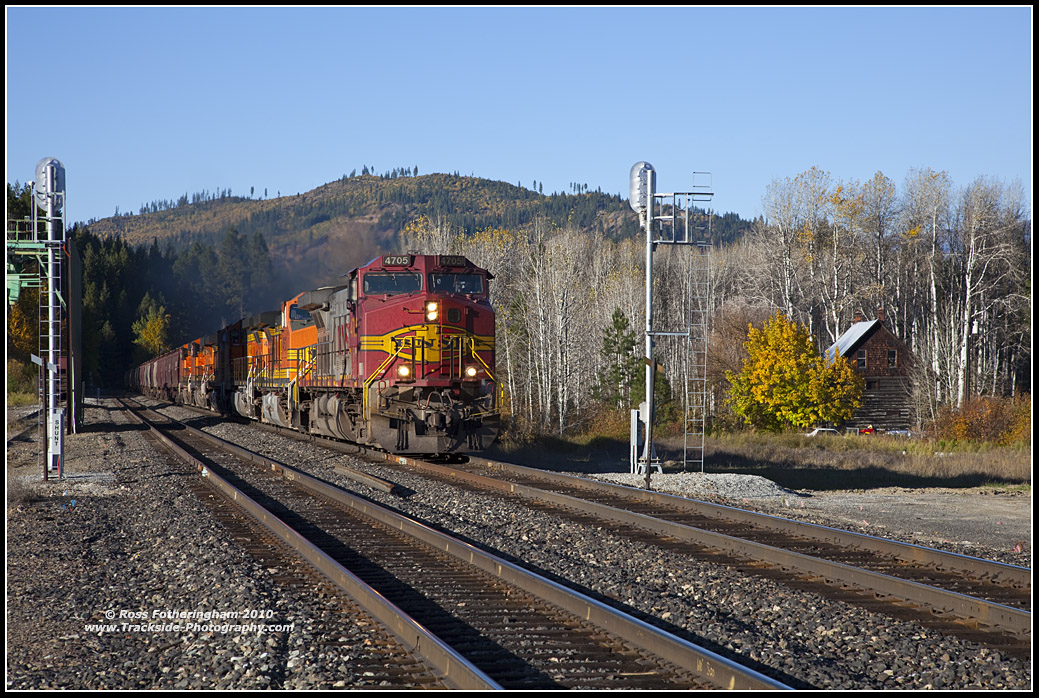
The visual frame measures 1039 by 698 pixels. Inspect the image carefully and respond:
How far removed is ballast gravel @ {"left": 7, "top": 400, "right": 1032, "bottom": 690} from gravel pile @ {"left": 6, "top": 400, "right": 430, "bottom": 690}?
2 cm

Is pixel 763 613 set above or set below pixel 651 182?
below

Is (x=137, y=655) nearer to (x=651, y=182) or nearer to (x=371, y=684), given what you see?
(x=371, y=684)

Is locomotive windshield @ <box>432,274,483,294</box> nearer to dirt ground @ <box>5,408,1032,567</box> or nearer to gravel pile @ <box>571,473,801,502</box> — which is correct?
dirt ground @ <box>5,408,1032,567</box>

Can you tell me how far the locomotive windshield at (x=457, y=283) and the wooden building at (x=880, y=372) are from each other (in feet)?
110

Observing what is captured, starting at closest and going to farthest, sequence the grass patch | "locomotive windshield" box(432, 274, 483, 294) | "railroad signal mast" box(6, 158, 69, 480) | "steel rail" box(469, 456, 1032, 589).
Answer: "steel rail" box(469, 456, 1032, 589) → "railroad signal mast" box(6, 158, 69, 480) → "locomotive windshield" box(432, 274, 483, 294) → the grass patch

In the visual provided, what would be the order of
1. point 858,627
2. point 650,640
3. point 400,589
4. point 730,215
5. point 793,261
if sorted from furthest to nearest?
point 730,215 < point 793,261 < point 400,589 < point 858,627 < point 650,640

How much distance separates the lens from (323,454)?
1916 cm

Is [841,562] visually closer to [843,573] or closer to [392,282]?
[843,573]

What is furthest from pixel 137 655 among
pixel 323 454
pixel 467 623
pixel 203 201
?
pixel 203 201

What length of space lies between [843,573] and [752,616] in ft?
4.54

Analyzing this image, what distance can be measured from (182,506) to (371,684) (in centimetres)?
790

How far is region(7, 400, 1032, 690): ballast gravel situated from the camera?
5.20m

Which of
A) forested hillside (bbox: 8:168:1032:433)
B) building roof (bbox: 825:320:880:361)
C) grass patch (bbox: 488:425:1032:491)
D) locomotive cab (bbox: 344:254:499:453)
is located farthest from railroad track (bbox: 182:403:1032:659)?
building roof (bbox: 825:320:880:361)

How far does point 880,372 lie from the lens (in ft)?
157
